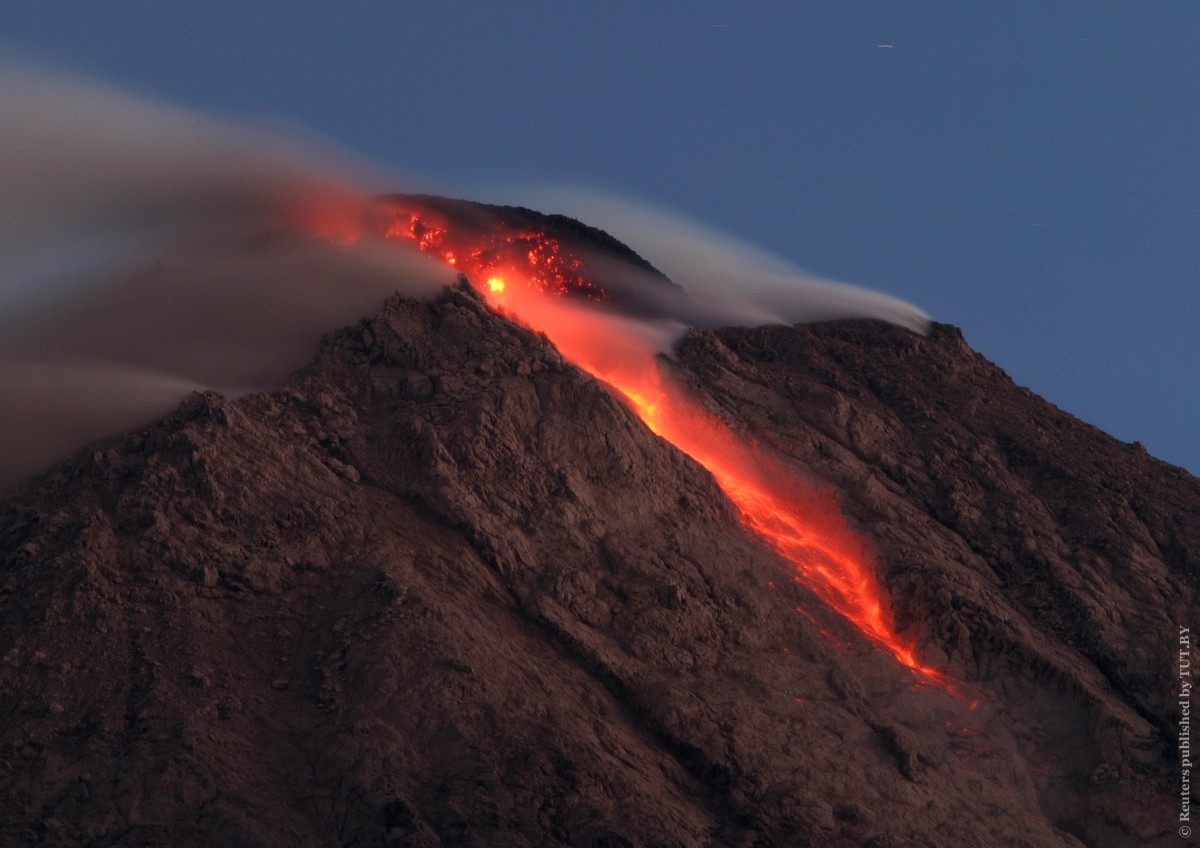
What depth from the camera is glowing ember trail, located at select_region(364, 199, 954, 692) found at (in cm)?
3766

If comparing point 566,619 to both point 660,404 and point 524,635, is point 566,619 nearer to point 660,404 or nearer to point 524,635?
point 524,635

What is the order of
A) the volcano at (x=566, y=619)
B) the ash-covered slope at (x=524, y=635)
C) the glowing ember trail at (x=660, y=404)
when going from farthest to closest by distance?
the glowing ember trail at (x=660, y=404)
the volcano at (x=566, y=619)
the ash-covered slope at (x=524, y=635)

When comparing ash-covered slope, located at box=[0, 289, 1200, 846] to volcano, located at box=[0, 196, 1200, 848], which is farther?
volcano, located at box=[0, 196, 1200, 848]

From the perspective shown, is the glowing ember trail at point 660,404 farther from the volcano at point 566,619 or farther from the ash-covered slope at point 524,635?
the ash-covered slope at point 524,635

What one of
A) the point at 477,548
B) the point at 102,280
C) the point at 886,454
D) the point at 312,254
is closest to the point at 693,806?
the point at 477,548

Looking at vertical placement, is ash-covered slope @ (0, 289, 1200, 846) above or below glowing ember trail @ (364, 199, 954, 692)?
below

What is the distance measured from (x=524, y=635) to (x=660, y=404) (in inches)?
539

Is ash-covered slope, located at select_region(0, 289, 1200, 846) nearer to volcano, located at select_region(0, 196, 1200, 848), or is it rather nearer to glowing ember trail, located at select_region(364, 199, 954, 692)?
volcano, located at select_region(0, 196, 1200, 848)

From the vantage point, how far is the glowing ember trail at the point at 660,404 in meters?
37.7

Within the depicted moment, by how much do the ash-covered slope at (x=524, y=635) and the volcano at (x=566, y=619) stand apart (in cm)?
8

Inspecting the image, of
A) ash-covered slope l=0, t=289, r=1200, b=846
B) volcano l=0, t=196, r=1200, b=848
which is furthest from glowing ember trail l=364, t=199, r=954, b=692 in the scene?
ash-covered slope l=0, t=289, r=1200, b=846

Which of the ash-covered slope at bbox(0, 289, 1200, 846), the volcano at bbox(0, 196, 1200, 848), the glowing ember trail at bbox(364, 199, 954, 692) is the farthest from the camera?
the glowing ember trail at bbox(364, 199, 954, 692)

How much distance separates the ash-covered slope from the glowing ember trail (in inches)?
30.9

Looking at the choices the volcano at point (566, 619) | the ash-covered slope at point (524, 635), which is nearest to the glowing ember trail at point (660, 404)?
the volcano at point (566, 619)
